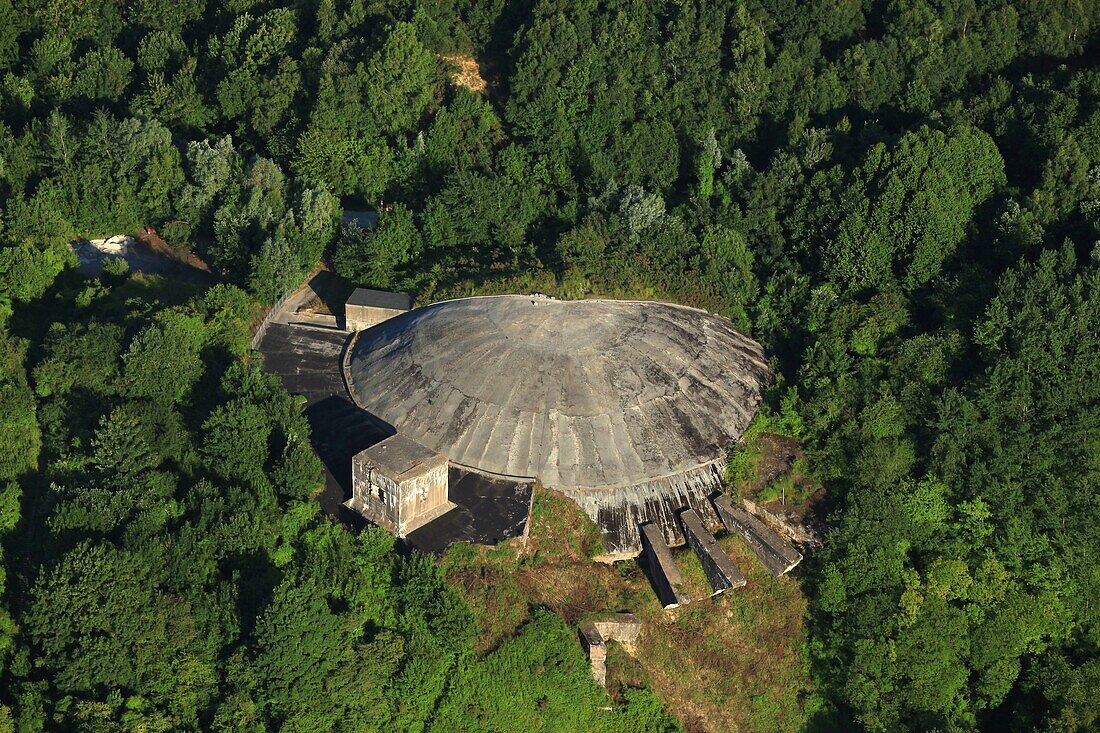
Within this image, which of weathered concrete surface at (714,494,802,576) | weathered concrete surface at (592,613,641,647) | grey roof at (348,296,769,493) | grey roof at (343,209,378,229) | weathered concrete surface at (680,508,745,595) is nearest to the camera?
weathered concrete surface at (592,613,641,647)

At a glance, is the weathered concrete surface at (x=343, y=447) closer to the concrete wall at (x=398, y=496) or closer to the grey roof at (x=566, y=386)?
the concrete wall at (x=398, y=496)

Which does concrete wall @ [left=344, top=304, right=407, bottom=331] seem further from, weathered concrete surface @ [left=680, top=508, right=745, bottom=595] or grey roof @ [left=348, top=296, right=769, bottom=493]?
weathered concrete surface @ [left=680, top=508, right=745, bottom=595]

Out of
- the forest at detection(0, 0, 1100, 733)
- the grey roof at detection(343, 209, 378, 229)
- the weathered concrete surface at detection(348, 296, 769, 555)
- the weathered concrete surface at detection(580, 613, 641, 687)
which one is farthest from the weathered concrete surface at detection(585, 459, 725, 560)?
the grey roof at detection(343, 209, 378, 229)

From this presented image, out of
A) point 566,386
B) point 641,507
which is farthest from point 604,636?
point 566,386

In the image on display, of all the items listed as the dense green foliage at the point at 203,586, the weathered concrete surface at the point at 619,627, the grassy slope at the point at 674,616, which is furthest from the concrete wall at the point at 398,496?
the weathered concrete surface at the point at 619,627

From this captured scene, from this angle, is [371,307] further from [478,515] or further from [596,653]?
[596,653]
